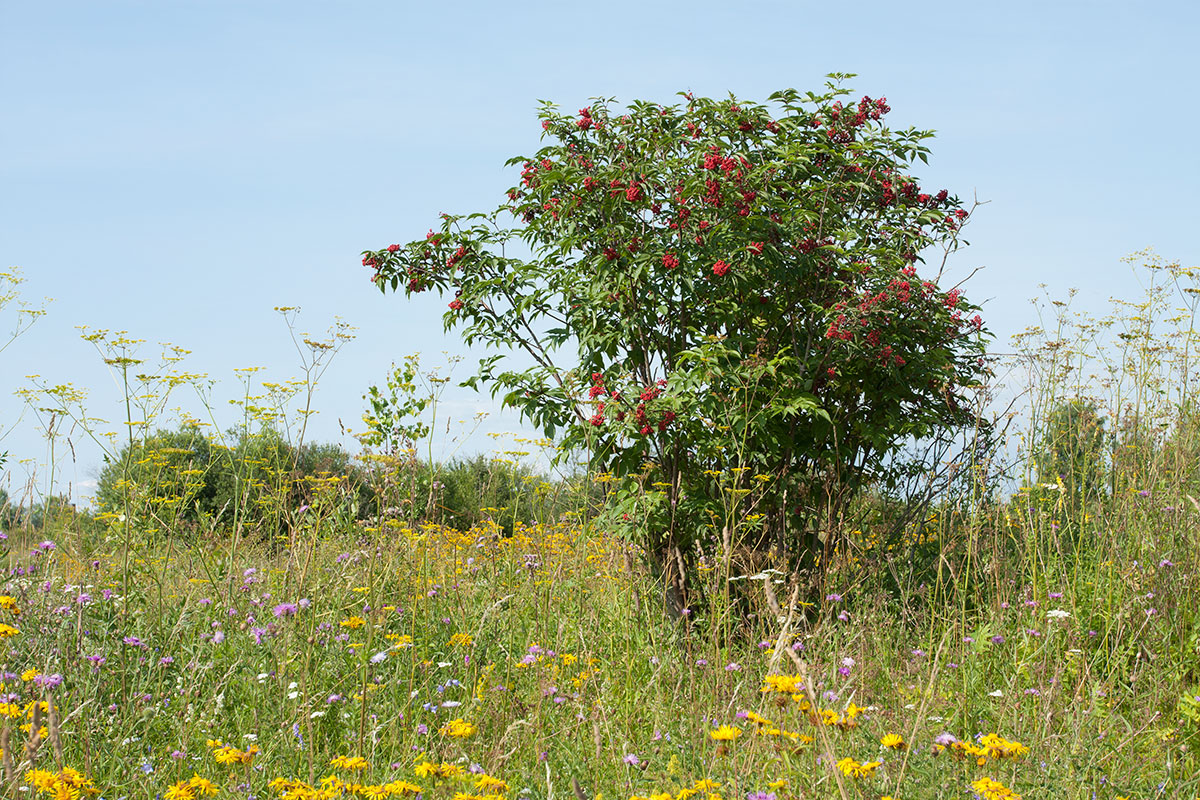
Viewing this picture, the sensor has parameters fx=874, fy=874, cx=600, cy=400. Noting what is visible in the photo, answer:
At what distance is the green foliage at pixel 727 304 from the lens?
13.9 feet

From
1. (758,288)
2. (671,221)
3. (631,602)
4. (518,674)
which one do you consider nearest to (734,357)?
(758,288)

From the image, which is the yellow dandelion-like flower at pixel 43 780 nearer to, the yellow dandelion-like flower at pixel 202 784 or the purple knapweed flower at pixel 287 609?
the yellow dandelion-like flower at pixel 202 784

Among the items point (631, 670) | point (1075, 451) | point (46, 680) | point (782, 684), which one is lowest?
point (631, 670)

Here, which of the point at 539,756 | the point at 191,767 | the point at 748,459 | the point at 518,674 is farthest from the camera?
the point at 748,459

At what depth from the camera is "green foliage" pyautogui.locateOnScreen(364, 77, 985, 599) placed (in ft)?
13.9

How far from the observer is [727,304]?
4.48 metres

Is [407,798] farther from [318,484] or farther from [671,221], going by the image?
[318,484]

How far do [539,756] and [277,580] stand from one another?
2.23m

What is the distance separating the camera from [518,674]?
10.5 ft

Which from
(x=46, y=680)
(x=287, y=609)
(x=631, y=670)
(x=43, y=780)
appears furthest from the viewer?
(x=631, y=670)

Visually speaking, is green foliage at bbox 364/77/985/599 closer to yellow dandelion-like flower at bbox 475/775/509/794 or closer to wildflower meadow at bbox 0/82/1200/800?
wildflower meadow at bbox 0/82/1200/800

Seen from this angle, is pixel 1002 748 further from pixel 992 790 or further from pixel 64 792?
pixel 64 792

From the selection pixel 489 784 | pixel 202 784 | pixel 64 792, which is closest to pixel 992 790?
pixel 489 784

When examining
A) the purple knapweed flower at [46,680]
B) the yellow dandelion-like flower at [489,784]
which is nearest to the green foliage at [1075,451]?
the yellow dandelion-like flower at [489,784]
